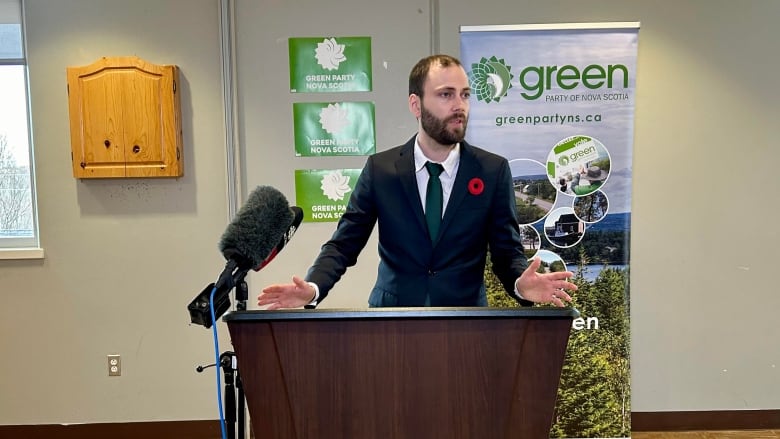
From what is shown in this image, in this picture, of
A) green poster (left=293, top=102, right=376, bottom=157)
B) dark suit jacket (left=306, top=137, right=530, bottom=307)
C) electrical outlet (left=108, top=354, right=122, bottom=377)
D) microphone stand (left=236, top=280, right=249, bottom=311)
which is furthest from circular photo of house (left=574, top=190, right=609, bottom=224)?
electrical outlet (left=108, top=354, right=122, bottom=377)

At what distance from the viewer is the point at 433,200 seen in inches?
67.4

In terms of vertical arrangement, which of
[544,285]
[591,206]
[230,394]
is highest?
[591,206]

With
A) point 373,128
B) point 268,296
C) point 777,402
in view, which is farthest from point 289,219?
point 777,402

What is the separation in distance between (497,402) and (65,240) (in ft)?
9.78

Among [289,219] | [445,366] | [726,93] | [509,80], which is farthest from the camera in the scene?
[726,93]

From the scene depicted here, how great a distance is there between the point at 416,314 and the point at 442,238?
694 millimetres

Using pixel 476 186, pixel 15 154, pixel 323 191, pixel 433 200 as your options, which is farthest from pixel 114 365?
pixel 476 186

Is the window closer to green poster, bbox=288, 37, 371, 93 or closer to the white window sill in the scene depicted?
the white window sill

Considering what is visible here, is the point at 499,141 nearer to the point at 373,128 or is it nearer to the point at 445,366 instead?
the point at 373,128

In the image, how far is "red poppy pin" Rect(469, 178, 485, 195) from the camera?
5.54 ft

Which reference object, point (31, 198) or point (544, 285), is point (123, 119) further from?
point (544, 285)

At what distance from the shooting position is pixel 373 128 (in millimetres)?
3086

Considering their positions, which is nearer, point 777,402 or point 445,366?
point 445,366

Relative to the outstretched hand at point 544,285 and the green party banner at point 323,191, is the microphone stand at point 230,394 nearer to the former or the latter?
the outstretched hand at point 544,285
